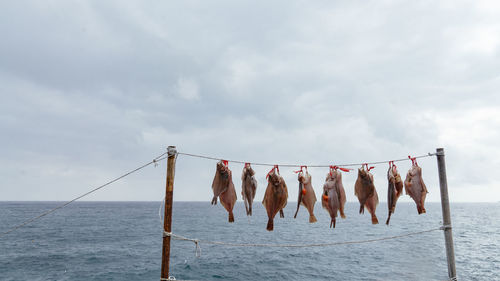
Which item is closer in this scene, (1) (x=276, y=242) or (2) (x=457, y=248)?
(2) (x=457, y=248)

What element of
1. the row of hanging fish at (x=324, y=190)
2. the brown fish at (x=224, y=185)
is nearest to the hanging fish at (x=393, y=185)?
the row of hanging fish at (x=324, y=190)

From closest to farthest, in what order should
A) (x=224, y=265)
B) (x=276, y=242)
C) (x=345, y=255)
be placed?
(x=224, y=265) → (x=345, y=255) → (x=276, y=242)

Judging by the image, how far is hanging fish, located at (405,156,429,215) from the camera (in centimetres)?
671

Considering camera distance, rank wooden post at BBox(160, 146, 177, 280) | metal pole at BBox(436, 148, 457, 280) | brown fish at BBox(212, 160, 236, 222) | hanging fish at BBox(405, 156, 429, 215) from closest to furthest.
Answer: wooden post at BBox(160, 146, 177, 280) < brown fish at BBox(212, 160, 236, 222) < metal pole at BBox(436, 148, 457, 280) < hanging fish at BBox(405, 156, 429, 215)

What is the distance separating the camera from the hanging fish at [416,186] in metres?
6.71

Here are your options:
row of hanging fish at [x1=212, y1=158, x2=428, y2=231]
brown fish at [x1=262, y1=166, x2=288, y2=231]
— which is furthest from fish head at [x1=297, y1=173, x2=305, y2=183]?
brown fish at [x1=262, y1=166, x2=288, y2=231]

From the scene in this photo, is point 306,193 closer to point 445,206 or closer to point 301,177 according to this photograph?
point 301,177

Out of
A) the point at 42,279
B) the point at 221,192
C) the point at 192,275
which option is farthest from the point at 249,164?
the point at 42,279

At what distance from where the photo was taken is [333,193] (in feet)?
21.9

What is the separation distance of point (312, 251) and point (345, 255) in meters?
4.54

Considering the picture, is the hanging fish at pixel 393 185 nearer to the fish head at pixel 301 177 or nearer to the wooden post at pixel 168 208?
the fish head at pixel 301 177

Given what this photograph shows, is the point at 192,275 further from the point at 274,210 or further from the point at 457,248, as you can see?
the point at 457,248

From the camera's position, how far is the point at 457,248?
3900 centimetres

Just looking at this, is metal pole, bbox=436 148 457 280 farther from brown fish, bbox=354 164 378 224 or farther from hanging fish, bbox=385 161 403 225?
brown fish, bbox=354 164 378 224
